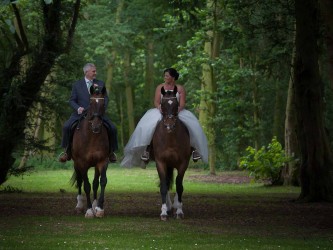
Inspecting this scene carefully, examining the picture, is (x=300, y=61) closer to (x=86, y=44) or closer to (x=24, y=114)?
(x=24, y=114)

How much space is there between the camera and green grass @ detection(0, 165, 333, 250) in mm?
13469

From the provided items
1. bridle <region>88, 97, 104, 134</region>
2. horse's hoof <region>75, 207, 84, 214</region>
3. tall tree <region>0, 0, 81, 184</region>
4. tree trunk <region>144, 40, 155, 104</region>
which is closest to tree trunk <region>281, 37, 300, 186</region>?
tall tree <region>0, 0, 81, 184</region>

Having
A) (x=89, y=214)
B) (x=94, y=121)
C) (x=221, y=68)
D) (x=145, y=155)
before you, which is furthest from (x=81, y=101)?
(x=221, y=68)

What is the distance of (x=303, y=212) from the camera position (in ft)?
66.4

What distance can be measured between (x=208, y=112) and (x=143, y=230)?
93.3 feet

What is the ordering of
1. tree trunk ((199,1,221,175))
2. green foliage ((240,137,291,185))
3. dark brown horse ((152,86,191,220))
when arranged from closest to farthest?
dark brown horse ((152,86,191,220)), green foliage ((240,137,291,185)), tree trunk ((199,1,221,175))

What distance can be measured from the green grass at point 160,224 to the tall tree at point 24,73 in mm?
1873

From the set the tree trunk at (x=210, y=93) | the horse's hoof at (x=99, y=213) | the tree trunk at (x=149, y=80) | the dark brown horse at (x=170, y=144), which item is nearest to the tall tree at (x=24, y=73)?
the horse's hoof at (x=99, y=213)

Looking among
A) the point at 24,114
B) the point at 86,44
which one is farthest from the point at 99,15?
the point at 24,114

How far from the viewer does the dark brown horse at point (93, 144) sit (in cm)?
1842

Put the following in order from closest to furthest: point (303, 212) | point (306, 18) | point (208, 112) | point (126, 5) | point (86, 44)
A: point (303, 212), point (306, 18), point (208, 112), point (86, 44), point (126, 5)

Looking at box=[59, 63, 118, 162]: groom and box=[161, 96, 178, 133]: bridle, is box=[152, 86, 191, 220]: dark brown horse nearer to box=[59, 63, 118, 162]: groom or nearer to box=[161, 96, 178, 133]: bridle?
box=[161, 96, 178, 133]: bridle

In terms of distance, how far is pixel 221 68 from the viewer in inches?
1642

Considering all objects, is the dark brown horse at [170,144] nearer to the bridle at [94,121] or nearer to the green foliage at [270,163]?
the bridle at [94,121]
